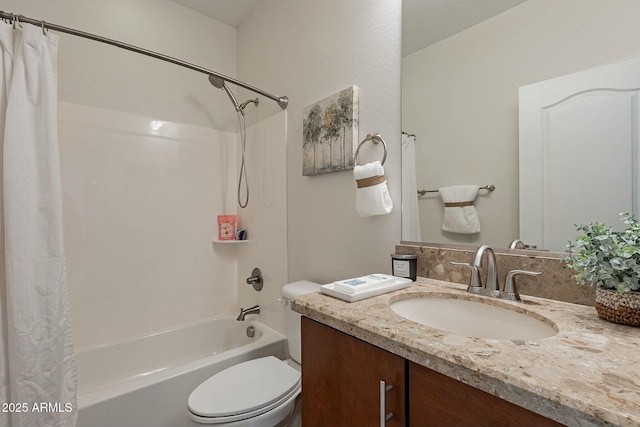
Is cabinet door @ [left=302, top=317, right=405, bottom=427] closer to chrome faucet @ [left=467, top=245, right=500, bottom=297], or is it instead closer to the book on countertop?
the book on countertop

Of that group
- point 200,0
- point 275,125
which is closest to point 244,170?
point 275,125

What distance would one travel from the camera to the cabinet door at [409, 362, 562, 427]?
0.43m

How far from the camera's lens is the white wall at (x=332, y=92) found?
1218 mm

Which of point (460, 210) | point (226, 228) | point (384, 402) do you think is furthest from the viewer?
point (226, 228)

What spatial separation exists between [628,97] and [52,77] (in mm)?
1979

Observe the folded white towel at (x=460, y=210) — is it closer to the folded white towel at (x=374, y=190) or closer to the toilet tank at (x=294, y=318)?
the folded white towel at (x=374, y=190)

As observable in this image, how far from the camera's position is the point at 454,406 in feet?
1.63

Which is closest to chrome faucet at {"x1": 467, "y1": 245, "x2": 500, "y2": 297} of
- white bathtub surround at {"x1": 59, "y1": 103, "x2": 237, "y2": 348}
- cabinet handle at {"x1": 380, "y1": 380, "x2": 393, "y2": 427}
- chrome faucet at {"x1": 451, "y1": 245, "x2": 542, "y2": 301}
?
chrome faucet at {"x1": 451, "y1": 245, "x2": 542, "y2": 301}

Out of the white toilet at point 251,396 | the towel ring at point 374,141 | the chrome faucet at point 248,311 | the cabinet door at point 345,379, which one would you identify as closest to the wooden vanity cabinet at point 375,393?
the cabinet door at point 345,379

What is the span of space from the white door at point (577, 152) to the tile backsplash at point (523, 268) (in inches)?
2.1

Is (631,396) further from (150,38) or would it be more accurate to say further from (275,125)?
(150,38)

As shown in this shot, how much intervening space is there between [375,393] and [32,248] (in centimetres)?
136

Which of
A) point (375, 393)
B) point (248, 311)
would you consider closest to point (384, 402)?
point (375, 393)

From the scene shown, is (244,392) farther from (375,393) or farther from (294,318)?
(375,393)
